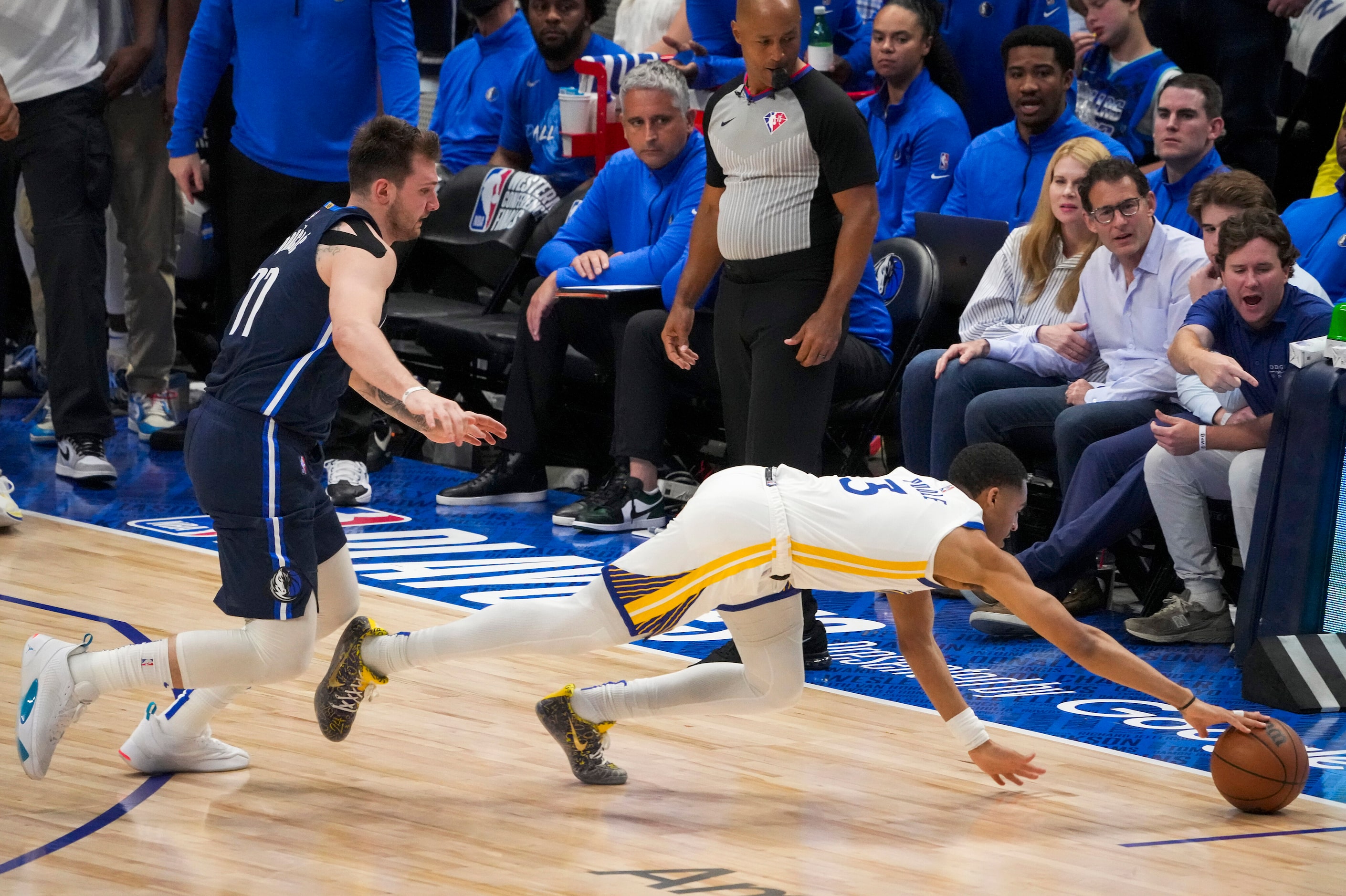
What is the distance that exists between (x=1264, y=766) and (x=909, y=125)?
3.97m

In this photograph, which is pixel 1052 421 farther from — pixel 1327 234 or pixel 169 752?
pixel 169 752

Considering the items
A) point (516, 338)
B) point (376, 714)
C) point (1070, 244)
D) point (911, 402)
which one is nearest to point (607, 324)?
point (516, 338)

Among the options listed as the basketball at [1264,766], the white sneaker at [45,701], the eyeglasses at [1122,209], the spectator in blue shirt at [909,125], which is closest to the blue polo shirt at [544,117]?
the spectator in blue shirt at [909,125]

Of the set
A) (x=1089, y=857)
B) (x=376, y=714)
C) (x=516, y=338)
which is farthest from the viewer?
(x=516, y=338)

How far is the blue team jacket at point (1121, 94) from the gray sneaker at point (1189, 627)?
2460 millimetres

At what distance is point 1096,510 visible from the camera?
557 cm

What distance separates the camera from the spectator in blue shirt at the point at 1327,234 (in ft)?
19.4

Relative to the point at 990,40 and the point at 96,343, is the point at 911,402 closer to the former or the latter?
the point at 990,40

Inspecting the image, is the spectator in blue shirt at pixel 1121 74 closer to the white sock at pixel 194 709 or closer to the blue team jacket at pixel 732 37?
the blue team jacket at pixel 732 37

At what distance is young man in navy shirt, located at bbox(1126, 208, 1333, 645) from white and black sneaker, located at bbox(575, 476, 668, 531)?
206 centimetres

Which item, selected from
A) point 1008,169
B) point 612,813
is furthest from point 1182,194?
point 612,813

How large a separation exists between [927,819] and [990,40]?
4726 millimetres

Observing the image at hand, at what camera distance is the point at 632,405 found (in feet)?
21.8

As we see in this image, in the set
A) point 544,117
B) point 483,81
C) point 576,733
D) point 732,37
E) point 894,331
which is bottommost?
point 576,733
